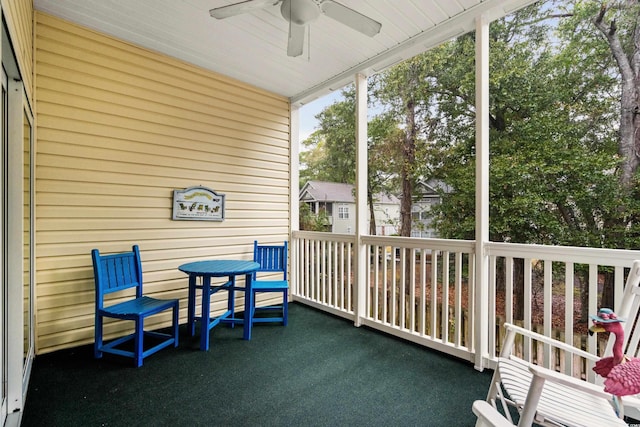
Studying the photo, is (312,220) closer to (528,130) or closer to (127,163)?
(127,163)

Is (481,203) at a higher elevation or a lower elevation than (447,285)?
higher

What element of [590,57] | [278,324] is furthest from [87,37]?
[590,57]

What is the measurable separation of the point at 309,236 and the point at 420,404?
8.27 feet

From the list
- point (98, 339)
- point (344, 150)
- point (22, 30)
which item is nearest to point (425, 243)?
point (344, 150)

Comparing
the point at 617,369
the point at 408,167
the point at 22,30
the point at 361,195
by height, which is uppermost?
the point at 22,30

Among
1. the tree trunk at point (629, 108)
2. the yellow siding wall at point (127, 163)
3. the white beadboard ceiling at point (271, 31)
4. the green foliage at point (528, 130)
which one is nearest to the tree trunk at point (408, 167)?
the green foliage at point (528, 130)

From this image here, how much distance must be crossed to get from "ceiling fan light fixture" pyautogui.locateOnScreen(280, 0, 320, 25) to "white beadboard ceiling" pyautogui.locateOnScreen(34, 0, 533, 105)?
0.39 meters

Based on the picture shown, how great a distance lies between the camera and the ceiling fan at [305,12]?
6.91ft

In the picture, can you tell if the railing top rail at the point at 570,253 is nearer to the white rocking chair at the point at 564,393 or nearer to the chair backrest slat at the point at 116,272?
the white rocking chair at the point at 564,393

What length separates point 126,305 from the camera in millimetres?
2664

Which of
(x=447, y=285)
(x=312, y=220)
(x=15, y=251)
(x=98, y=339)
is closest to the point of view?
(x=15, y=251)

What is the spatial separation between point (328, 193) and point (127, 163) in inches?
113

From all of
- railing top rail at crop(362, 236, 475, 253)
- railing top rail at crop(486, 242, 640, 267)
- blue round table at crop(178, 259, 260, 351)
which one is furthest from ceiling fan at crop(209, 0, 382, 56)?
blue round table at crop(178, 259, 260, 351)

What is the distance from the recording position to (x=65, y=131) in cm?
275
